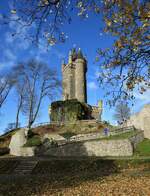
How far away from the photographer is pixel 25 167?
1170 inches

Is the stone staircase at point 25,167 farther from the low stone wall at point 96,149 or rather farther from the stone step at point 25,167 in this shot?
the low stone wall at point 96,149

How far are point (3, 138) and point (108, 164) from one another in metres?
30.4

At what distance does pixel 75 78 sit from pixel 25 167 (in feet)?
187

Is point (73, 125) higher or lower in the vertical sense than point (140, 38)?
higher

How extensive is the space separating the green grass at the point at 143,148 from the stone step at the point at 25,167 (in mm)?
15029

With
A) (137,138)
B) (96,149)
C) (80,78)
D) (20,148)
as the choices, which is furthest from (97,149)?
(80,78)

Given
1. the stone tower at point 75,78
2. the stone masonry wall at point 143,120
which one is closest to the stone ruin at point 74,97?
the stone tower at point 75,78

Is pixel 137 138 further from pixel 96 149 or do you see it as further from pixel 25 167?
pixel 25 167

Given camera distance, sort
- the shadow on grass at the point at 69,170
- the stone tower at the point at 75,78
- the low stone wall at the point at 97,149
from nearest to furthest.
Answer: the shadow on grass at the point at 69,170
the low stone wall at the point at 97,149
the stone tower at the point at 75,78

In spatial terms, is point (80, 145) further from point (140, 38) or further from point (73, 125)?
point (140, 38)

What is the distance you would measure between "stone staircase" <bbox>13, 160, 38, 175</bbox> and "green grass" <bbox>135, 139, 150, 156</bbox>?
15.0m

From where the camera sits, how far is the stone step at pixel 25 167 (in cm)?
2840

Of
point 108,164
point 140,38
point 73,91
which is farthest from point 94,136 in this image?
point 140,38

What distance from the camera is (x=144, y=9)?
45.5ft
